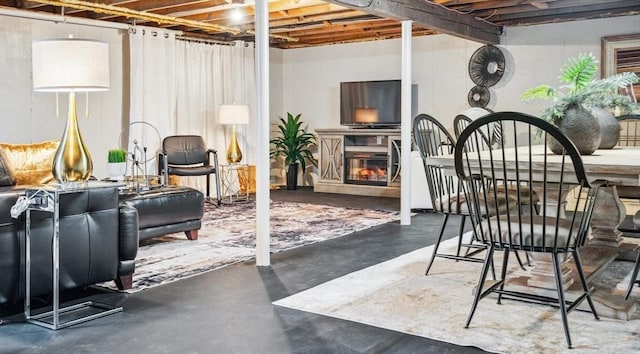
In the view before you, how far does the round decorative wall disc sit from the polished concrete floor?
13.9ft

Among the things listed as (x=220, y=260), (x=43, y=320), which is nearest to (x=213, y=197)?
(x=220, y=260)

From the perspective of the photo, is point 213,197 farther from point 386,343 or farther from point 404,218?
point 386,343

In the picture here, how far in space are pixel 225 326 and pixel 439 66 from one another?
20.1 ft

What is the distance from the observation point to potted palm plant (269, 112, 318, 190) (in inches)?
361

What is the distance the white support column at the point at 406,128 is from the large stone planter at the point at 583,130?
262 cm

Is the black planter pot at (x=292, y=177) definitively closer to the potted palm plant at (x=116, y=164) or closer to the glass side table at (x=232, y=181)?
the glass side table at (x=232, y=181)

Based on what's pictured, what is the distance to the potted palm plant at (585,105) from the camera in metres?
3.38

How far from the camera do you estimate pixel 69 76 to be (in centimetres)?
317

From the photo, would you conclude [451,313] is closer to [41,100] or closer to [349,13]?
[349,13]

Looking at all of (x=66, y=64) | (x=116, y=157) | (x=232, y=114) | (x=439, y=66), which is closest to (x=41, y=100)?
(x=232, y=114)

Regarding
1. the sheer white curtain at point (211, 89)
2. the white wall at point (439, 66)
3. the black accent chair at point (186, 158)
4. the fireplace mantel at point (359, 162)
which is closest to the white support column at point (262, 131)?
the black accent chair at point (186, 158)

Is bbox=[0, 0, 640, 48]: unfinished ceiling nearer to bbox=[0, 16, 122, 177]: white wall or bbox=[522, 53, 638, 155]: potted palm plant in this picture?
bbox=[0, 16, 122, 177]: white wall

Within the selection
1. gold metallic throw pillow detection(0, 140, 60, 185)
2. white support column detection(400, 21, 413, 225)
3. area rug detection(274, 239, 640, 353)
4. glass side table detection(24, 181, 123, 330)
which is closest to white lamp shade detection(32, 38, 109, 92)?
glass side table detection(24, 181, 123, 330)

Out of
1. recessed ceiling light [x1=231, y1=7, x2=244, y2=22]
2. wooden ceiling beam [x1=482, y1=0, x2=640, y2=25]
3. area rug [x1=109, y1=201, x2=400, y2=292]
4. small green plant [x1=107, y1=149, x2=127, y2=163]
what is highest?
wooden ceiling beam [x1=482, y1=0, x2=640, y2=25]
